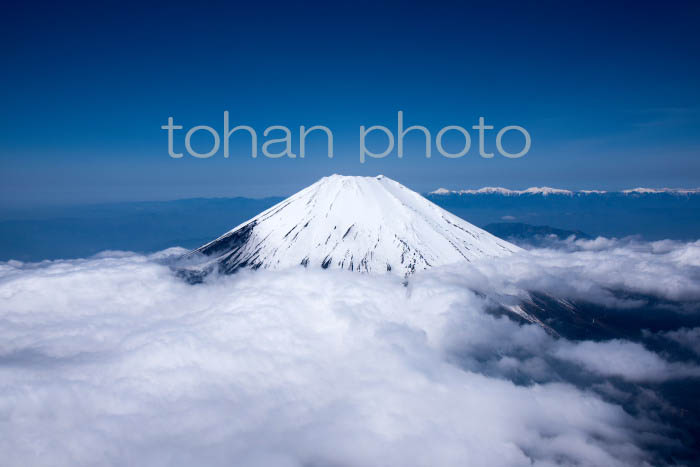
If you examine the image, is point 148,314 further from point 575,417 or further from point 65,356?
point 575,417

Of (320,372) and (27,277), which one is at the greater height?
(27,277)

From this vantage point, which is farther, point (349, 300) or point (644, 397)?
point (644, 397)

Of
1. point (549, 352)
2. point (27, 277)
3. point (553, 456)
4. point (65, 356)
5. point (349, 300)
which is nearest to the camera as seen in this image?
point (553, 456)

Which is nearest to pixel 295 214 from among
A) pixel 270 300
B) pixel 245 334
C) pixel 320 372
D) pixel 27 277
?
pixel 270 300

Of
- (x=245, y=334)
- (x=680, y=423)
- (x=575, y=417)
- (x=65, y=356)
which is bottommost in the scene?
(x=680, y=423)

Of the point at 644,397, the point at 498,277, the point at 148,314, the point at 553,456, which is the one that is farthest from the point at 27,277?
the point at 644,397

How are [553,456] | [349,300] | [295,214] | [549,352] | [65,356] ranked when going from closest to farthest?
[553,456] < [65,356] < [349,300] < [549,352] < [295,214]
